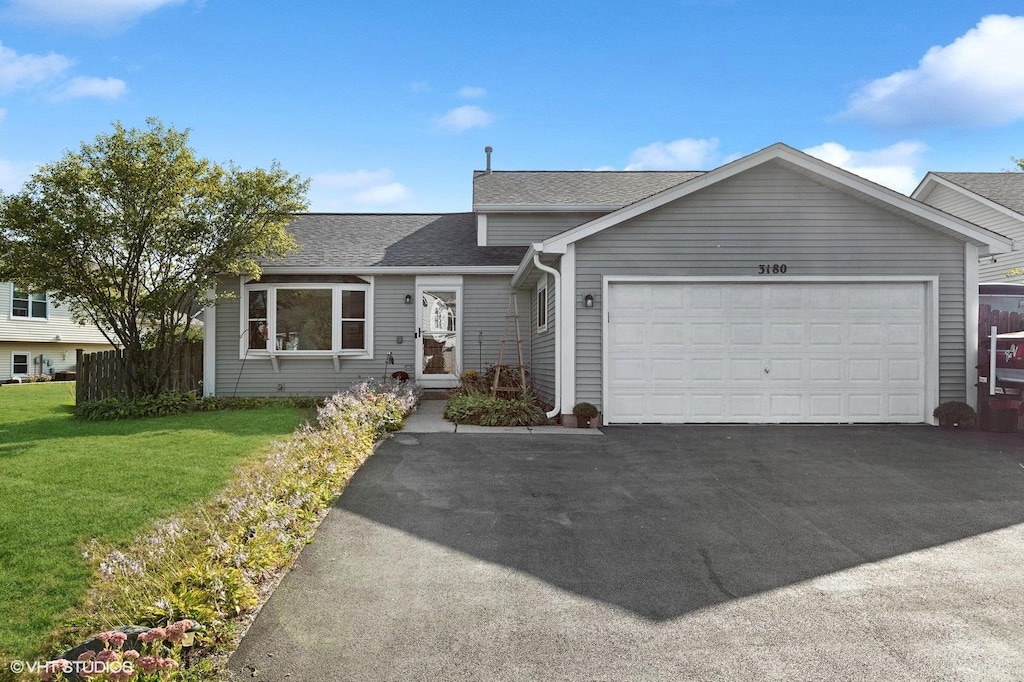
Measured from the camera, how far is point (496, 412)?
30.9 feet

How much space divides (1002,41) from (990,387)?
26.9ft

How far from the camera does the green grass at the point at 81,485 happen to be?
147 inches

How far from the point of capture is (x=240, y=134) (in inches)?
450

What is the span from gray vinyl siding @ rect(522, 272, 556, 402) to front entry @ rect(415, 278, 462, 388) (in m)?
1.65

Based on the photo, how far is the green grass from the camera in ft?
12.3

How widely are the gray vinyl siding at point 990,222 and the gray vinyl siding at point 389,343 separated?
34.7 feet

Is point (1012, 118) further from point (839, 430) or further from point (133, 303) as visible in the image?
point (133, 303)

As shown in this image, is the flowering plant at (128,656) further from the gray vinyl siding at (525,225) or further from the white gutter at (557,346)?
the gray vinyl siding at (525,225)

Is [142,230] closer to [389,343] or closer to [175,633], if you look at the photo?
[389,343]

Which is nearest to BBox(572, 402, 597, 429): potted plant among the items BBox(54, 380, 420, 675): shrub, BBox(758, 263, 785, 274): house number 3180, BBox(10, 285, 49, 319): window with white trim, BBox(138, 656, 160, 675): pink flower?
BBox(758, 263, 785, 274): house number 3180

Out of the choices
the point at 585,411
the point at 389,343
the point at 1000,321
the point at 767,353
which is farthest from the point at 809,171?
the point at 389,343

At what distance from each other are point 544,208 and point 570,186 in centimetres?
159

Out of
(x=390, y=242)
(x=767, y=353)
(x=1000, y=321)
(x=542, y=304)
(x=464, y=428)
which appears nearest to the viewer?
(x=464, y=428)

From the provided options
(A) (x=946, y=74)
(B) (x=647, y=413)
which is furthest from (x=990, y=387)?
(A) (x=946, y=74)
